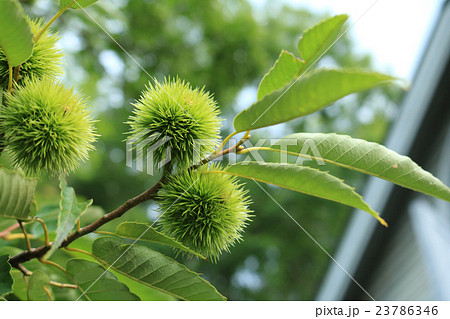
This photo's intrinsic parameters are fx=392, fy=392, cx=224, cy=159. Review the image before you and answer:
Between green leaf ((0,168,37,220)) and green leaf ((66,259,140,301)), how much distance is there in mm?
115

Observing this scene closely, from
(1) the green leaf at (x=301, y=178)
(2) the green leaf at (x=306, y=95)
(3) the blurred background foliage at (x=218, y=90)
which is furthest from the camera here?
(3) the blurred background foliage at (x=218, y=90)

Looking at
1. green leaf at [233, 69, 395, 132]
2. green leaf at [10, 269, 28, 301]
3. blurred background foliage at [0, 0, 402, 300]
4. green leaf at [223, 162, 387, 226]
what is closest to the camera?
green leaf at [233, 69, 395, 132]

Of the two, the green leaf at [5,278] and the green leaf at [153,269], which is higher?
the green leaf at [153,269]

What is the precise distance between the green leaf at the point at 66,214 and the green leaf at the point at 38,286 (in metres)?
0.13

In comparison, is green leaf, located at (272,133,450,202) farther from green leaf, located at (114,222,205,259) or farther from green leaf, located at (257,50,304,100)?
green leaf, located at (114,222,205,259)

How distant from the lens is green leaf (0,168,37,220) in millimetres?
477

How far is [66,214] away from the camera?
436 millimetres

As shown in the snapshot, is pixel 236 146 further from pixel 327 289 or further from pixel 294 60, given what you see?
pixel 327 289

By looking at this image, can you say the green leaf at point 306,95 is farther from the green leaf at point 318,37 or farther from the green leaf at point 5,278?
the green leaf at point 5,278

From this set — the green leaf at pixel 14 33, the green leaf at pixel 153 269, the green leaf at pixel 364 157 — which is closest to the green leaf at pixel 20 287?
the green leaf at pixel 153 269

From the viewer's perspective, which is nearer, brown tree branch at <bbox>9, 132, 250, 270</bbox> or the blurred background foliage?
brown tree branch at <bbox>9, 132, 250, 270</bbox>

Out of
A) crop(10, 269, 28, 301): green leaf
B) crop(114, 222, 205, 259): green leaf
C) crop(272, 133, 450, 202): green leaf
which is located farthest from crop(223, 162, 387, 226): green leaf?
crop(10, 269, 28, 301): green leaf

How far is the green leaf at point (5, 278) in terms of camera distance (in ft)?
1.78

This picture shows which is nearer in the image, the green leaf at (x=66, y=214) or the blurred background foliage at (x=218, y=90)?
the green leaf at (x=66, y=214)
